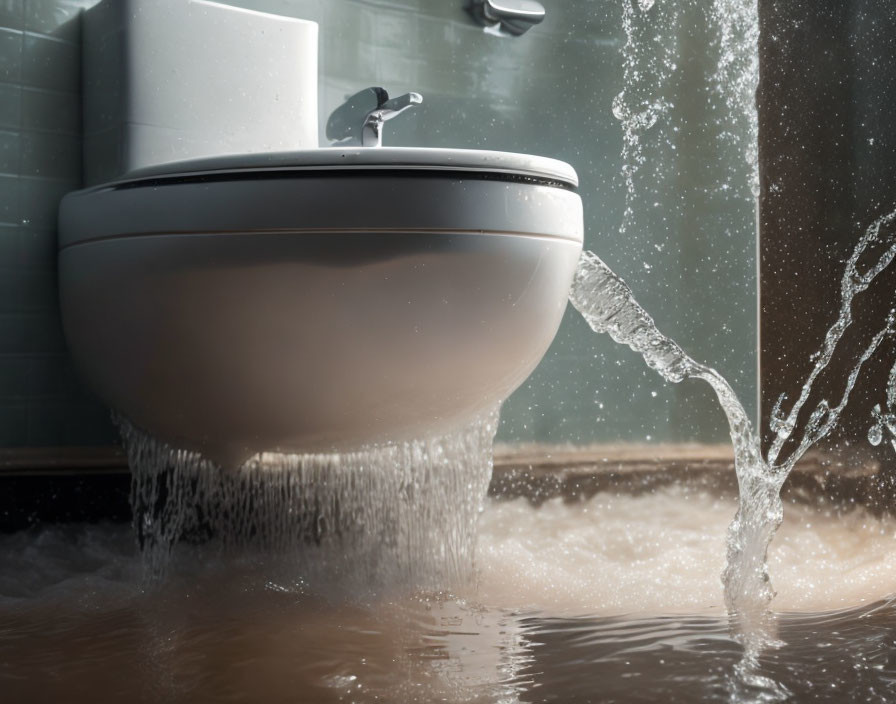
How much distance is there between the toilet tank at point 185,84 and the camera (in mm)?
1223

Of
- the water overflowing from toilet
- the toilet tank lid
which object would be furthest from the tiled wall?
the water overflowing from toilet

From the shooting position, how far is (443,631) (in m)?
0.89

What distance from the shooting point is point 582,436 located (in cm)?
171

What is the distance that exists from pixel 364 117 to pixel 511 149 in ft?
1.12

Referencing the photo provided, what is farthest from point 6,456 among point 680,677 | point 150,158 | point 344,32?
point 680,677

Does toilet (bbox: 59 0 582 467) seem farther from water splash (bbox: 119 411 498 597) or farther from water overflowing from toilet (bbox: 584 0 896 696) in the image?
water overflowing from toilet (bbox: 584 0 896 696)

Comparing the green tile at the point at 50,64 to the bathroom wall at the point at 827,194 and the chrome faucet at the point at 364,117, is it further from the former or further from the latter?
the bathroom wall at the point at 827,194

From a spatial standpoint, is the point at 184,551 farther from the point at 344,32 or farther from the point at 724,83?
the point at 724,83

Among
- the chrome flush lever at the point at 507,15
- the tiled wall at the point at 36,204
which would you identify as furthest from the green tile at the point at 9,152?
the chrome flush lever at the point at 507,15

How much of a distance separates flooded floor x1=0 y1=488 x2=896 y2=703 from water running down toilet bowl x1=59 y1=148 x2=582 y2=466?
0.19 metres

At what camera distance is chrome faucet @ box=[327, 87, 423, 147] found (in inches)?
51.9

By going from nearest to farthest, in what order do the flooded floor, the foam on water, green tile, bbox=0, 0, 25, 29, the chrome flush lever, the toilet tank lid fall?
the flooded floor
the toilet tank lid
the foam on water
green tile, bbox=0, 0, 25, 29
the chrome flush lever

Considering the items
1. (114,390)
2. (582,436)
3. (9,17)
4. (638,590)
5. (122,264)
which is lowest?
(638,590)

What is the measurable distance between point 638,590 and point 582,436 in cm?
63
